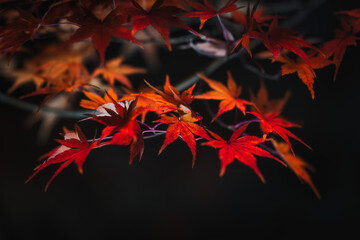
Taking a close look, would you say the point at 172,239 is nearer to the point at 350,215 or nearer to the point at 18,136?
the point at 350,215

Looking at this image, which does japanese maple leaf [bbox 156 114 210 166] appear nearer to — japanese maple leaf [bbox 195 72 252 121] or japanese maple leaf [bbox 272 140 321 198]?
japanese maple leaf [bbox 195 72 252 121]

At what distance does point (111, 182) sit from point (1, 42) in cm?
159

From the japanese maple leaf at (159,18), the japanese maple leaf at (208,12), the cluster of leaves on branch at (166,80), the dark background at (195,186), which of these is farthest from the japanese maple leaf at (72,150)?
the dark background at (195,186)

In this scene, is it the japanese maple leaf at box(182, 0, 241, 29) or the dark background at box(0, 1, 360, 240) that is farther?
the dark background at box(0, 1, 360, 240)

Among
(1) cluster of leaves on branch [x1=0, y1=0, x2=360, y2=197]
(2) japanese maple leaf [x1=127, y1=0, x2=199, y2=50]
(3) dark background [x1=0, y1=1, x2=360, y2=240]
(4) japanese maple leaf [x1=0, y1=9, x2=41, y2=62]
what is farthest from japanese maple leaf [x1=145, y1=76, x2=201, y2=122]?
(3) dark background [x1=0, y1=1, x2=360, y2=240]

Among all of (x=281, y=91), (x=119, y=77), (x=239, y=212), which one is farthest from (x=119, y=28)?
(x=239, y=212)

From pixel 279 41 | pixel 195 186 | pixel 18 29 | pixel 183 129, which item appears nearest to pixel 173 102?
pixel 183 129

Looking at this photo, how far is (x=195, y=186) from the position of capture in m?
1.96

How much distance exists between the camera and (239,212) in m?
1.90

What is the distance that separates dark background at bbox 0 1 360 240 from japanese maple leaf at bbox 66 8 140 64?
1.25 metres

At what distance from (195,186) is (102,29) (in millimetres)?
1656

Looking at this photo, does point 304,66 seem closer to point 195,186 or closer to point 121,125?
point 121,125

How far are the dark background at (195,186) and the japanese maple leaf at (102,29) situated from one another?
125 cm

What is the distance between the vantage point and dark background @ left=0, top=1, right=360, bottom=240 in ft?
5.78
